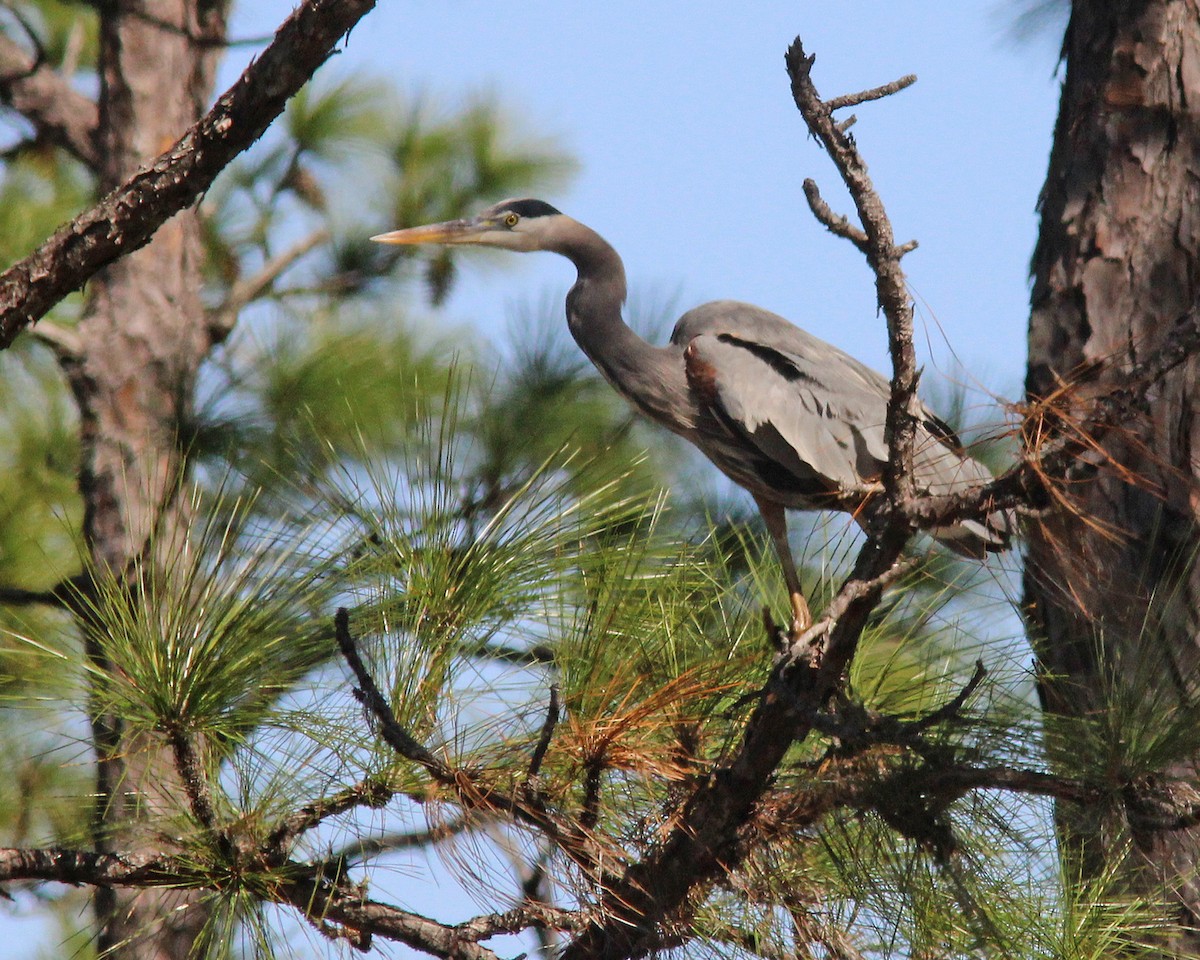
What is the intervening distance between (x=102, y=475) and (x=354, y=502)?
1.29 meters

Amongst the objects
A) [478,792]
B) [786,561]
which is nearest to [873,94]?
[478,792]

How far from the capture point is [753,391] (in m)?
2.40

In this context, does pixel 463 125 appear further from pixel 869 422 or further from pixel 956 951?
pixel 956 951

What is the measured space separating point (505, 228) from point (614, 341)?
487 mm

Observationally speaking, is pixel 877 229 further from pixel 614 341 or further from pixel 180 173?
pixel 614 341

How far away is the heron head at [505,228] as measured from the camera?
112 inches

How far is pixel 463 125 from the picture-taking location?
361 cm

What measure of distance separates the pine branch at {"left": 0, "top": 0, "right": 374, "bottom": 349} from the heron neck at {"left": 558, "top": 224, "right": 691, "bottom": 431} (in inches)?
43.3

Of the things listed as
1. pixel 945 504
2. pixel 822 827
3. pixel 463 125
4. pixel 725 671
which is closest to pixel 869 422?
pixel 725 671

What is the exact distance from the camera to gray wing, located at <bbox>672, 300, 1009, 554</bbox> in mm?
2352

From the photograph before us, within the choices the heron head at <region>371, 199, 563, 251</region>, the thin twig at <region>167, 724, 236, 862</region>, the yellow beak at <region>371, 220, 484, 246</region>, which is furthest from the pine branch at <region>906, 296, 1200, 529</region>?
the yellow beak at <region>371, 220, 484, 246</region>

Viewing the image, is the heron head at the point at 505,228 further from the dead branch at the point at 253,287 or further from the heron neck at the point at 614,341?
the dead branch at the point at 253,287

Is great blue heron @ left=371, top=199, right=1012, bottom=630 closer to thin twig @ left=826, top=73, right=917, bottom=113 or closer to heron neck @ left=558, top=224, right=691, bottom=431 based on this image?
heron neck @ left=558, top=224, right=691, bottom=431

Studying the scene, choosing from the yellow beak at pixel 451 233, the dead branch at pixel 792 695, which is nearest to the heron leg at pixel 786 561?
the dead branch at pixel 792 695
